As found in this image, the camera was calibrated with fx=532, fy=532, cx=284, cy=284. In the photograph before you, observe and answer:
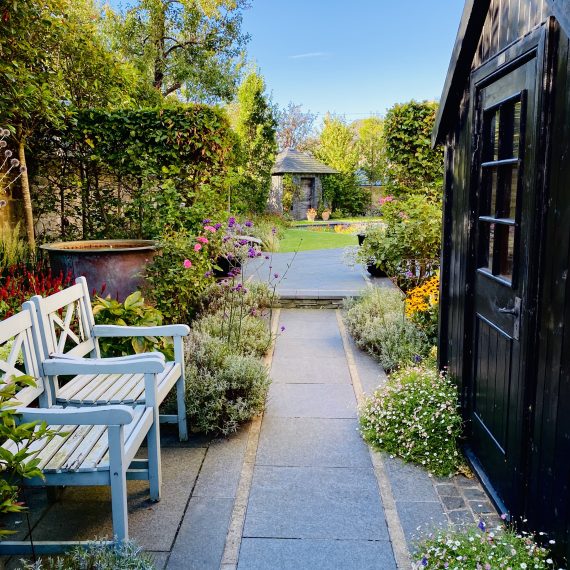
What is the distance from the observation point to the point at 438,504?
3170 mm

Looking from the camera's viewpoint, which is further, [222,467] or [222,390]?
[222,390]

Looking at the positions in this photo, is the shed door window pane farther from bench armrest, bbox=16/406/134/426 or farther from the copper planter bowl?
the copper planter bowl

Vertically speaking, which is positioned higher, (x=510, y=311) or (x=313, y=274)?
(x=510, y=311)

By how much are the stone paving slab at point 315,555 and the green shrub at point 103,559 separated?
1.66ft

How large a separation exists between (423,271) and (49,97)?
225 inches

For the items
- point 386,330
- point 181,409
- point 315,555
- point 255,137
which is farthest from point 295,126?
point 315,555

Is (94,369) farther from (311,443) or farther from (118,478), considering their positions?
(311,443)

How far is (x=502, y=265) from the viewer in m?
3.13

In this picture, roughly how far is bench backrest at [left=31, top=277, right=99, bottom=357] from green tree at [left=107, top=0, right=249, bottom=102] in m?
13.1

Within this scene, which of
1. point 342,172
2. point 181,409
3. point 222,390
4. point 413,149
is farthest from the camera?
point 342,172

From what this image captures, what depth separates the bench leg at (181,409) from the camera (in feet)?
12.9

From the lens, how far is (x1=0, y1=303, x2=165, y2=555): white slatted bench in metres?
2.42

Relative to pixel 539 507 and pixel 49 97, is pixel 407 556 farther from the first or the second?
pixel 49 97

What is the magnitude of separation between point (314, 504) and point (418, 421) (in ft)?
3.46
